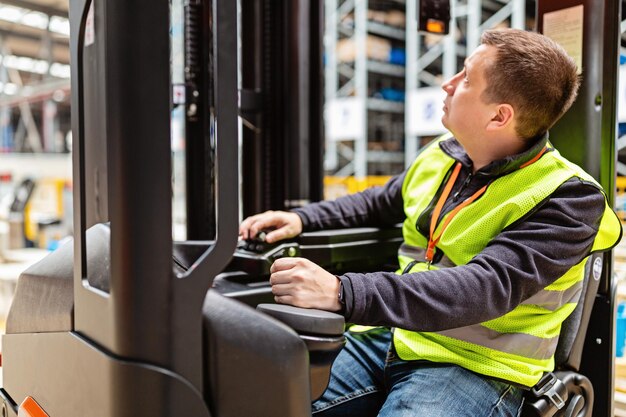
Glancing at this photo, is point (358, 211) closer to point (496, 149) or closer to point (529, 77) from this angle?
point (496, 149)

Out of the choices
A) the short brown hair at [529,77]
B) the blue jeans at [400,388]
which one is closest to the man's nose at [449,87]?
the short brown hair at [529,77]

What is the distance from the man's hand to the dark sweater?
0.04 metres

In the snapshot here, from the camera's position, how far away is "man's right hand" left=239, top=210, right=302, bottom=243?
1976 millimetres

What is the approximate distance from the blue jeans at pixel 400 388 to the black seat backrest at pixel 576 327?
0.70 ft

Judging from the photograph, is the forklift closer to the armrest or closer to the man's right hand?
the armrest

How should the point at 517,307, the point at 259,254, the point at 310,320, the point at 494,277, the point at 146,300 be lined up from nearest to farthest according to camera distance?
the point at 146,300
the point at 310,320
the point at 494,277
the point at 517,307
the point at 259,254

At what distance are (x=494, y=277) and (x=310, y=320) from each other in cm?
45

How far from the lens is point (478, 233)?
1513 millimetres

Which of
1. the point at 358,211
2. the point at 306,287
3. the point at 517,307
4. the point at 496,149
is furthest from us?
the point at 358,211

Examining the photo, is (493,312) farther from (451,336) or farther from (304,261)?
(304,261)

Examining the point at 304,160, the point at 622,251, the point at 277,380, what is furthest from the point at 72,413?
the point at 622,251

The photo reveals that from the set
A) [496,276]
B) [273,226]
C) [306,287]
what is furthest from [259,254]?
[496,276]

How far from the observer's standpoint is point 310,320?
112 cm

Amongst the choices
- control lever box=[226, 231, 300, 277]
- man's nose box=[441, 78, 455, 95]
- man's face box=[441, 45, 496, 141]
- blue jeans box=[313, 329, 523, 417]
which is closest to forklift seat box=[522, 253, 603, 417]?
blue jeans box=[313, 329, 523, 417]
